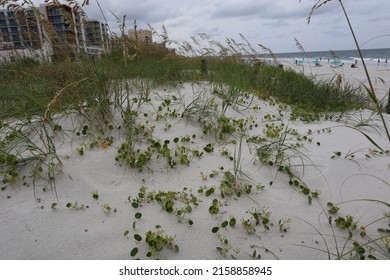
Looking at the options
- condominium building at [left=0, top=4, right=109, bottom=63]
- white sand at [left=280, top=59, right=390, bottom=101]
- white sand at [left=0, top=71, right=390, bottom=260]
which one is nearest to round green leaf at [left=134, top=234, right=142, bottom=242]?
white sand at [left=0, top=71, right=390, bottom=260]

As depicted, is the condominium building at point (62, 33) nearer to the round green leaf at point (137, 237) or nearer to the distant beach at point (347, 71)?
the round green leaf at point (137, 237)

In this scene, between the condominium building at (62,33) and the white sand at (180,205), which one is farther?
the condominium building at (62,33)

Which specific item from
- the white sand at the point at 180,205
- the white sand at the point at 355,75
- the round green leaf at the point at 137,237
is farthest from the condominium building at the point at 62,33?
the white sand at the point at 355,75

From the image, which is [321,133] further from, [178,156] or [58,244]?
[58,244]

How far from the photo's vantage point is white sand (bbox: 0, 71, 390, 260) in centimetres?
167

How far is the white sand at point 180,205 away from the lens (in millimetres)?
1667

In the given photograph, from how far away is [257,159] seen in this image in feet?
8.71

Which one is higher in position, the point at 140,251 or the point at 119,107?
the point at 119,107

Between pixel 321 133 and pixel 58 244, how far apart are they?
136 inches

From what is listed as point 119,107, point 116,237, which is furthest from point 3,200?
point 119,107

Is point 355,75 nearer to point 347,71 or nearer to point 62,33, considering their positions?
point 347,71

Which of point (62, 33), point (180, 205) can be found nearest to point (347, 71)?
point (62, 33)

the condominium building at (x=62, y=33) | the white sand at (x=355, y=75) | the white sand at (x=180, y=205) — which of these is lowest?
the white sand at (x=180, y=205)

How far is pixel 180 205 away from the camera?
2.04 m
